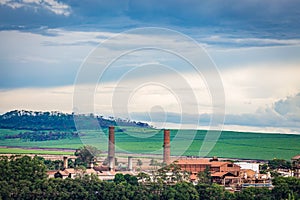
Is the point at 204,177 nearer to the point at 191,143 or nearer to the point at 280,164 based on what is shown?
the point at 280,164

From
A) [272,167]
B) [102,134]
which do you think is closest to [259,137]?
[102,134]

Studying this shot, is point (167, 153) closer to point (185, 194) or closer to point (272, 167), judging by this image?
point (272, 167)

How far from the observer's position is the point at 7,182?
3375 centimetres

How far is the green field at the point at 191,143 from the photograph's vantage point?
65.2m

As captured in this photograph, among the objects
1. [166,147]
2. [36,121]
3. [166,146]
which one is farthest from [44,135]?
[166,146]

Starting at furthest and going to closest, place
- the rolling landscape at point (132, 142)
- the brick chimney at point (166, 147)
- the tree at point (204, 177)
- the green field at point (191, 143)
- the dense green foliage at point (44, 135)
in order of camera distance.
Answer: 1. the dense green foliage at point (44, 135)
2. the rolling landscape at point (132, 142)
3. the green field at point (191, 143)
4. the brick chimney at point (166, 147)
5. the tree at point (204, 177)

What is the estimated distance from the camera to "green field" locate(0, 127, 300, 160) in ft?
214

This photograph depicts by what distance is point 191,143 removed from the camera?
84.1m

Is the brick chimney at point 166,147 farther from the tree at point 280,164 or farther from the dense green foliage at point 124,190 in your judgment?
the dense green foliage at point 124,190

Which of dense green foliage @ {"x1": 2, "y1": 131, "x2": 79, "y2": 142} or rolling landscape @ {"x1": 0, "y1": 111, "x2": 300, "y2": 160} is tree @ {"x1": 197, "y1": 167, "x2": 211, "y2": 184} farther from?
dense green foliage @ {"x1": 2, "y1": 131, "x2": 79, "y2": 142}

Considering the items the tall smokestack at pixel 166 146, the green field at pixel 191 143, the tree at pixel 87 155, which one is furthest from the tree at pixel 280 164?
the tree at pixel 87 155

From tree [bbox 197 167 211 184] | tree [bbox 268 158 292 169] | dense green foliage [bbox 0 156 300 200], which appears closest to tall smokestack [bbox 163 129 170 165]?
tree [bbox 197 167 211 184]

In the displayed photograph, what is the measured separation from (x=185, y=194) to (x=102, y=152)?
70.7 ft

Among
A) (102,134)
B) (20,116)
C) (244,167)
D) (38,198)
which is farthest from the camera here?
(20,116)
